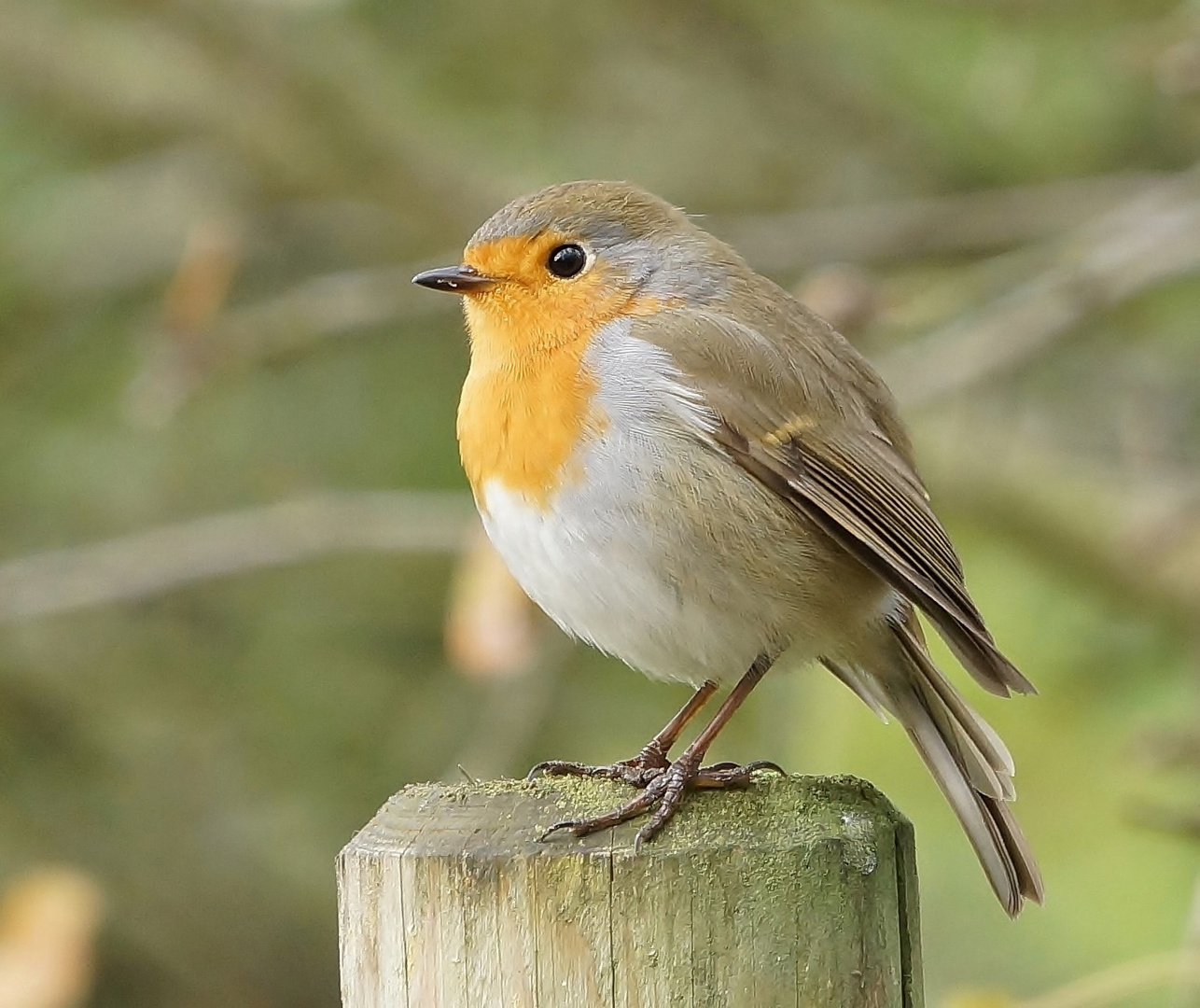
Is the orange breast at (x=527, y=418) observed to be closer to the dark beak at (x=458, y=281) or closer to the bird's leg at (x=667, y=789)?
the dark beak at (x=458, y=281)

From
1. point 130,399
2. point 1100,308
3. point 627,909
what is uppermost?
point 130,399

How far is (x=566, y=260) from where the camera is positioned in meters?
3.23

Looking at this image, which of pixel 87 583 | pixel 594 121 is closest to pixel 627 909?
pixel 87 583

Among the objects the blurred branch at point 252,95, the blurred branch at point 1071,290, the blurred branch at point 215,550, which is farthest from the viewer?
the blurred branch at point 252,95

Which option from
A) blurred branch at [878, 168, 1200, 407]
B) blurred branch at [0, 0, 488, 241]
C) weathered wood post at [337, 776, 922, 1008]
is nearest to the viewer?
weathered wood post at [337, 776, 922, 1008]

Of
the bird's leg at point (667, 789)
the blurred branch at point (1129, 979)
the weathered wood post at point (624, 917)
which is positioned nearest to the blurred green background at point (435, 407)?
the blurred branch at point (1129, 979)

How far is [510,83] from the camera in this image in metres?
6.29

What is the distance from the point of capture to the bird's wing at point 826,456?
2902 millimetres

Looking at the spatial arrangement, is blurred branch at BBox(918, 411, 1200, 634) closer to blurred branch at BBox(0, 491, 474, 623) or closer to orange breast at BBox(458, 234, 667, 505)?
blurred branch at BBox(0, 491, 474, 623)

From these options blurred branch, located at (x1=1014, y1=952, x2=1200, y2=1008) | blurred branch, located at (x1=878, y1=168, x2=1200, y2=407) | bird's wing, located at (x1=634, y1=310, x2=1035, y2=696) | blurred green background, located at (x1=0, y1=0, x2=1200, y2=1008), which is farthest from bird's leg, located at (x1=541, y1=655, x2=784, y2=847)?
blurred branch, located at (x1=878, y1=168, x2=1200, y2=407)

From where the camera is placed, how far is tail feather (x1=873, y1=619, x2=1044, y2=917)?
2.74 meters

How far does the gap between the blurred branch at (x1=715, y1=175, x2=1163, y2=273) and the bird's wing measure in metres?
1.94

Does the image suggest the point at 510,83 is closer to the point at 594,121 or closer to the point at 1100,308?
the point at 594,121

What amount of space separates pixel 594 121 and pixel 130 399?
188cm
